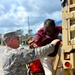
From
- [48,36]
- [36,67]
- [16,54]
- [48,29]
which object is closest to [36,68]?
[36,67]

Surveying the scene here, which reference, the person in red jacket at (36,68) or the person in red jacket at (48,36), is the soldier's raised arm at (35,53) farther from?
the person in red jacket at (36,68)

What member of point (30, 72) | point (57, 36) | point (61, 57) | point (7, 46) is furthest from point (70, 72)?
point (7, 46)

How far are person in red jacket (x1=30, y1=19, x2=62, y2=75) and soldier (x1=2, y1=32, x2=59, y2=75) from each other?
5.39 ft

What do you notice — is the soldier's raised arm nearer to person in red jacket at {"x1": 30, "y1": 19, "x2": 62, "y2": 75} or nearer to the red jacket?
person in red jacket at {"x1": 30, "y1": 19, "x2": 62, "y2": 75}

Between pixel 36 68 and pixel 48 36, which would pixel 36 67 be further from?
pixel 48 36

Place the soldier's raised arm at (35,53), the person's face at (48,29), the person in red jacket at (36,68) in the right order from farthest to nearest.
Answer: the person in red jacket at (36,68), the person's face at (48,29), the soldier's raised arm at (35,53)

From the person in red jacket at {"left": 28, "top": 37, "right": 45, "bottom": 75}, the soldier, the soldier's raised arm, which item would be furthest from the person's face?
the soldier's raised arm

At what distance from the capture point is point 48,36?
5945 millimetres

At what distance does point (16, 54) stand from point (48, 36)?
1974 mm

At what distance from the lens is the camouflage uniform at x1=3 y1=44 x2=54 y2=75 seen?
397 centimetres

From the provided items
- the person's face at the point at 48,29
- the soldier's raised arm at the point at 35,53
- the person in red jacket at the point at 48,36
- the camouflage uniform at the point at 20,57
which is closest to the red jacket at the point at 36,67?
the person in red jacket at the point at 48,36

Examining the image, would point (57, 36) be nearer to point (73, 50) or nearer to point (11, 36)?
point (73, 50)

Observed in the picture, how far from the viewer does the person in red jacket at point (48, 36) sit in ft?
19.0

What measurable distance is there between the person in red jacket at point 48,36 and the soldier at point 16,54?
A: 1.64m
